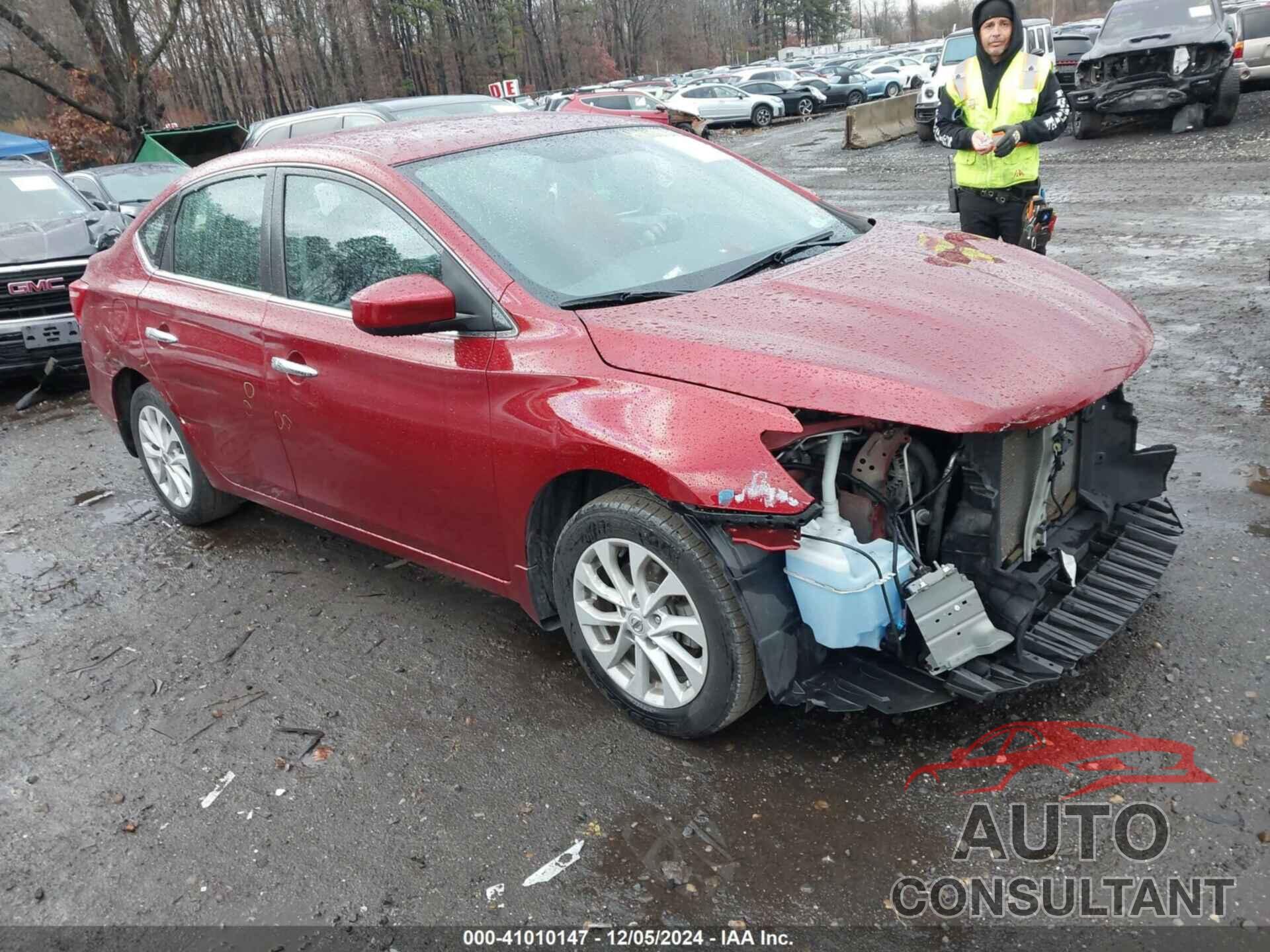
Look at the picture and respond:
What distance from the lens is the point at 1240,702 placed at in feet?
9.62

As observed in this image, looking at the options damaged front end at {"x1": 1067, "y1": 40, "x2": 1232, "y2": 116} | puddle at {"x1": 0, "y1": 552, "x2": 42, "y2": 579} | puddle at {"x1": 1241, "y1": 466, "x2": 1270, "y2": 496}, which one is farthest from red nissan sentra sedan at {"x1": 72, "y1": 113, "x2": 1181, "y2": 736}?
damaged front end at {"x1": 1067, "y1": 40, "x2": 1232, "y2": 116}

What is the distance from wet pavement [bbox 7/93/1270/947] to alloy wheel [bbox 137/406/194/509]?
268 mm

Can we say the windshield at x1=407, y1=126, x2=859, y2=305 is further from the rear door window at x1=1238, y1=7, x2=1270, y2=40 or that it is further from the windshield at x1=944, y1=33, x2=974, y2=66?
the windshield at x1=944, y1=33, x2=974, y2=66

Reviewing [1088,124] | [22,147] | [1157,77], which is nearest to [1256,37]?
[1088,124]

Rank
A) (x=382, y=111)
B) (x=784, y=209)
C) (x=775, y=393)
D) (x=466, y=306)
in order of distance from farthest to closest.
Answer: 1. (x=382, y=111)
2. (x=784, y=209)
3. (x=466, y=306)
4. (x=775, y=393)

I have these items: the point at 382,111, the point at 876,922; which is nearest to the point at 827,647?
the point at 876,922

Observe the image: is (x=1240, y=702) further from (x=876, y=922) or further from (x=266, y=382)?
(x=266, y=382)

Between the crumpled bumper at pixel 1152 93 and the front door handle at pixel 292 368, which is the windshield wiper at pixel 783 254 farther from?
the crumpled bumper at pixel 1152 93

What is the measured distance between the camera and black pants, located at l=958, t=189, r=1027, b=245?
5465 millimetres

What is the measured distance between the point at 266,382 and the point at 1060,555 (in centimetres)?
289

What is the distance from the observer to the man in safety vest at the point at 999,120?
5.24 m

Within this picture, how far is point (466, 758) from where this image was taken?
313 cm

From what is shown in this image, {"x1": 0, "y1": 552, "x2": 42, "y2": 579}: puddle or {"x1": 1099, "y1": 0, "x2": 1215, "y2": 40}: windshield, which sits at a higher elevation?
{"x1": 1099, "y1": 0, "x2": 1215, "y2": 40}: windshield

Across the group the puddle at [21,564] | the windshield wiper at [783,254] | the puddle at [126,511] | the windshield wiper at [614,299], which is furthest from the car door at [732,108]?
the windshield wiper at [614,299]
